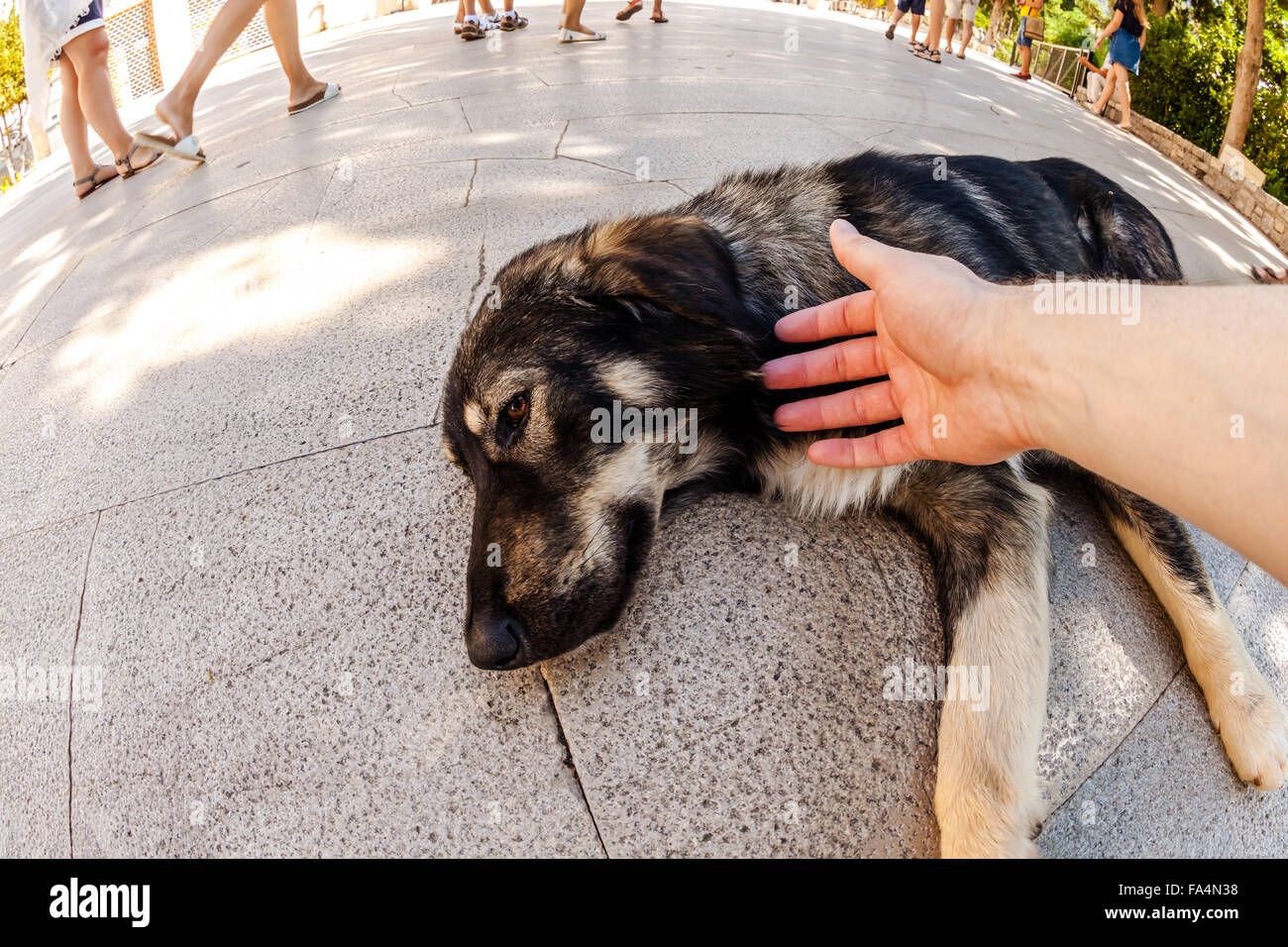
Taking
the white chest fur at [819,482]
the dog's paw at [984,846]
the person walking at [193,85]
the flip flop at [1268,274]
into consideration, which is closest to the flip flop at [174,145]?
the person walking at [193,85]

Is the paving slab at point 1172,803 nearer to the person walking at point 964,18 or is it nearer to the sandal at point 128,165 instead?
the sandal at point 128,165

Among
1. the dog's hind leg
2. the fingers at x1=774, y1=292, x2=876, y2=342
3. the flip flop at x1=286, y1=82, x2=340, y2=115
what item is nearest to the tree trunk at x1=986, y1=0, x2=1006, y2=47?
the flip flop at x1=286, y1=82, x2=340, y2=115

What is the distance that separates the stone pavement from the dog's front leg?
0.12 m

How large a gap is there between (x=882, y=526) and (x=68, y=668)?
3.33 metres

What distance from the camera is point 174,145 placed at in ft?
22.5

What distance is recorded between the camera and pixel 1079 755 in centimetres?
276

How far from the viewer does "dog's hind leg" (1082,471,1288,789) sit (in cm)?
293

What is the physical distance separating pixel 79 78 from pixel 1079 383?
8.28 m

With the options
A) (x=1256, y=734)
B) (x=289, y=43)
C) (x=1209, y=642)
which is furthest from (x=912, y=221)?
(x=289, y=43)

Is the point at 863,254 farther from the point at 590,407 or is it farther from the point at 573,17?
the point at 573,17

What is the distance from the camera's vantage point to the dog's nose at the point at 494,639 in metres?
2.40

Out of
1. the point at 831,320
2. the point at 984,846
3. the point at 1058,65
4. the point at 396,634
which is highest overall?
the point at 831,320

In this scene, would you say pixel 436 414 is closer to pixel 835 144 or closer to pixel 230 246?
pixel 230 246

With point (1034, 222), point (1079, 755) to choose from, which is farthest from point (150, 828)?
point (1034, 222)
